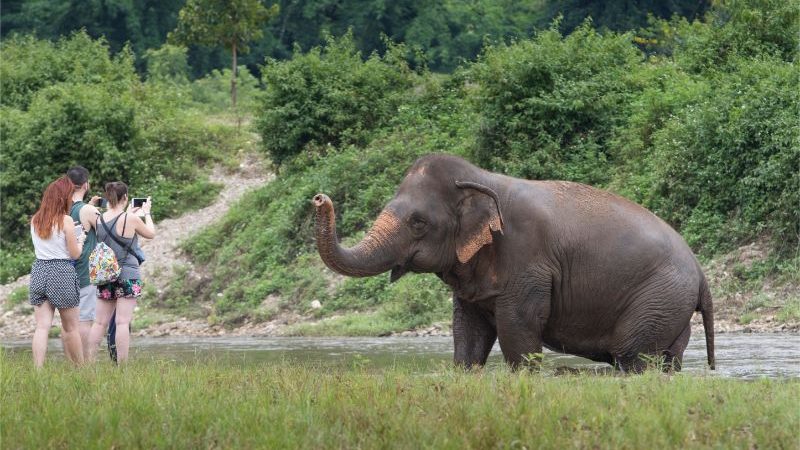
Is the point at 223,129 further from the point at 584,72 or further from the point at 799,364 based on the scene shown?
the point at 799,364

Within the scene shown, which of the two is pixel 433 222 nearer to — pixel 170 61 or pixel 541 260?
pixel 541 260

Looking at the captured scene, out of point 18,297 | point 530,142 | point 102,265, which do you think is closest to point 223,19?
point 18,297

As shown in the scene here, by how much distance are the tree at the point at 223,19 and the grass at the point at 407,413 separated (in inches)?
1294

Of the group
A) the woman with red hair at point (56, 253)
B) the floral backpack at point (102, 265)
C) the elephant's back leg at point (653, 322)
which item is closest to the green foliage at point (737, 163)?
the elephant's back leg at point (653, 322)

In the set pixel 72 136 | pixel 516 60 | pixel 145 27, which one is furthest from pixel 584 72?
pixel 145 27

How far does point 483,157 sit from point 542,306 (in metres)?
15.3

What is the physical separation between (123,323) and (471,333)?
11.6 ft

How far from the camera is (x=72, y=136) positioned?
1266 inches

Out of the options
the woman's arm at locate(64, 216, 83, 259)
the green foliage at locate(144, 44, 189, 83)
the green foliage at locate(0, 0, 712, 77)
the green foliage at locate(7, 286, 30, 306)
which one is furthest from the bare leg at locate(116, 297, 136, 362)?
the green foliage at locate(144, 44, 189, 83)

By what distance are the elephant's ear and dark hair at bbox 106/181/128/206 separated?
3829 millimetres

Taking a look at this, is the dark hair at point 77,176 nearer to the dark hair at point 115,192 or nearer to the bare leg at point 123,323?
the dark hair at point 115,192

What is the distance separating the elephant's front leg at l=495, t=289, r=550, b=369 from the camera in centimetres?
1185

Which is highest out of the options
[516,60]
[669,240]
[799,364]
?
[516,60]

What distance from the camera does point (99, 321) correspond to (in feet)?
44.7
